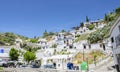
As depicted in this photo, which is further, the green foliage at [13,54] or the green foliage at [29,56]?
the green foliage at [13,54]

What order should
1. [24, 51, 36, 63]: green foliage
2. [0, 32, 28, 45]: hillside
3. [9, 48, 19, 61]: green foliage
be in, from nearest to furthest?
[24, 51, 36, 63]: green foliage < [9, 48, 19, 61]: green foliage < [0, 32, 28, 45]: hillside

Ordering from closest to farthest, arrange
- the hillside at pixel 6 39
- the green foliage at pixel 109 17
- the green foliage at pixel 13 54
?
the green foliage at pixel 13 54 → the green foliage at pixel 109 17 → the hillside at pixel 6 39

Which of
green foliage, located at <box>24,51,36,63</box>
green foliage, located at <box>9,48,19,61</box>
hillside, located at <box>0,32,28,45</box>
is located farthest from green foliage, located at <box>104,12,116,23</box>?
hillside, located at <box>0,32,28,45</box>

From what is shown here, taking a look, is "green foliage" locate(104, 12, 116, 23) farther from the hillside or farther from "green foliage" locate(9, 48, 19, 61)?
the hillside

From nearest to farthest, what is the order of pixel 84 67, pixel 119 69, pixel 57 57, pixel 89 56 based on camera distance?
pixel 84 67, pixel 119 69, pixel 89 56, pixel 57 57

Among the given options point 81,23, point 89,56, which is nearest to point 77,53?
point 89,56

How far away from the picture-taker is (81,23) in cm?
14238

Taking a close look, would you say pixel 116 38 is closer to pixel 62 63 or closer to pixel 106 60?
pixel 106 60

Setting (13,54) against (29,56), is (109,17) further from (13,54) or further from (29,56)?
(13,54)

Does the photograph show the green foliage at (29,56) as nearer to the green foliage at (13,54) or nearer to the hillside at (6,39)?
the green foliage at (13,54)

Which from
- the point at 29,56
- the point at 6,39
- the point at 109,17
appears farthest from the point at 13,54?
the point at 6,39

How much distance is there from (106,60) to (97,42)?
27786mm

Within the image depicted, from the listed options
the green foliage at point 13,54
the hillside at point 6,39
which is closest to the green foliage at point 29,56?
the green foliage at point 13,54

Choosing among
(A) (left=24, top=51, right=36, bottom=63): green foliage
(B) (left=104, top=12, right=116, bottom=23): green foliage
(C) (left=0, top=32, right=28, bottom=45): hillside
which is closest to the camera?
(A) (left=24, top=51, right=36, bottom=63): green foliage
